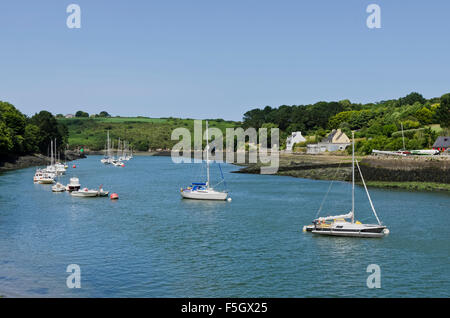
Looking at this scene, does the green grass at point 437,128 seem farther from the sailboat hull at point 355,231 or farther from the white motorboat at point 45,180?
the white motorboat at point 45,180

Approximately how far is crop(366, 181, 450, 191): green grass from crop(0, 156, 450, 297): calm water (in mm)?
8631

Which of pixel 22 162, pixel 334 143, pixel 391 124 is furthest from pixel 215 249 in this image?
pixel 22 162

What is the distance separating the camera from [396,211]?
55281 millimetres

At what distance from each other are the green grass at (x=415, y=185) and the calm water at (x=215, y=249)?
8.63 meters

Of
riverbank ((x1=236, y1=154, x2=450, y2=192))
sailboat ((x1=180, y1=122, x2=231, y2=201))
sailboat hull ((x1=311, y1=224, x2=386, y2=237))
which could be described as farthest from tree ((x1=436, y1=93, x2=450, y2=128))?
sailboat hull ((x1=311, y1=224, x2=386, y2=237))

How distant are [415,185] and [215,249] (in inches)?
1961

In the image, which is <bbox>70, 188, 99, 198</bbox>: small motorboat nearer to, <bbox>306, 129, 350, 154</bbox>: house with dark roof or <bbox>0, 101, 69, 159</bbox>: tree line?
<bbox>0, 101, 69, 159</bbox>: tree line

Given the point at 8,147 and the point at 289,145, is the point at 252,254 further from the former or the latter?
the point at 289,145

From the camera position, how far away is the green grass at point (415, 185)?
74375mm

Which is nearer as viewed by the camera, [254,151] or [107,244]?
[107,244]

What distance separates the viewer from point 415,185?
76812 mm

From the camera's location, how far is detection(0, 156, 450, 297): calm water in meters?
29.2
